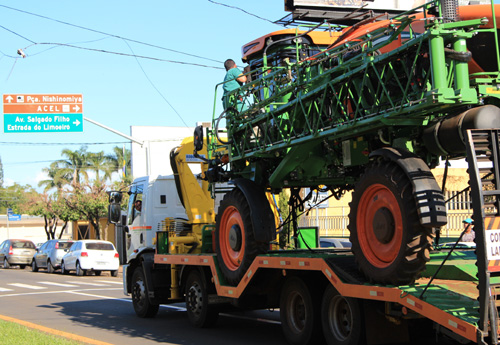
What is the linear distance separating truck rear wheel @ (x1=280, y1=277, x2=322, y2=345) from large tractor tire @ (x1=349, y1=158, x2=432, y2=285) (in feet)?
3.95

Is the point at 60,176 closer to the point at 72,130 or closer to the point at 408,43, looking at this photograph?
the point at 72,130

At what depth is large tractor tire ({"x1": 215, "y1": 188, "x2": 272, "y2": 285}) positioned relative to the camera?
390 inches

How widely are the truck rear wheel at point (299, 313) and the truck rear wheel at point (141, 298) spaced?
4.52m

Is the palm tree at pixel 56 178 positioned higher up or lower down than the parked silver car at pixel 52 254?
higher up

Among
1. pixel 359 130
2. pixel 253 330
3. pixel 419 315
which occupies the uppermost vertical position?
pixel 359 130

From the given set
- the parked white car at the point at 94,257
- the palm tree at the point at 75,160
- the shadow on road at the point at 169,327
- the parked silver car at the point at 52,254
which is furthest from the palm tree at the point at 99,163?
the shadow on road at the point at 169,327

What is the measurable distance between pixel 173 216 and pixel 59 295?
21.2ft


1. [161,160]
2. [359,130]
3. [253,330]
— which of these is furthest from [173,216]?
[161,160]

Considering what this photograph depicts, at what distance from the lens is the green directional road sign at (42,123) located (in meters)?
23.6

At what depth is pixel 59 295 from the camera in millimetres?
18406

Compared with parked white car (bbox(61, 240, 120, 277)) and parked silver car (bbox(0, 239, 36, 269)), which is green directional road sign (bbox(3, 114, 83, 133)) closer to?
parked white car (bbox(61, 240, 120, 277))

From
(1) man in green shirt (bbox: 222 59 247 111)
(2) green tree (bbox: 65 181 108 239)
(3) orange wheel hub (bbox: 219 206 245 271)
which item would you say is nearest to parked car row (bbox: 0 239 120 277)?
(2) green tree (bbox: 65 181 108 239)

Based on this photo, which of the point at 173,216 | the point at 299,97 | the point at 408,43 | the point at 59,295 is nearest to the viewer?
the point at 408,43

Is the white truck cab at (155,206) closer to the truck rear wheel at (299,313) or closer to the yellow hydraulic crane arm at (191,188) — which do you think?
the yellow hydraulic crane arm at (191,188)
